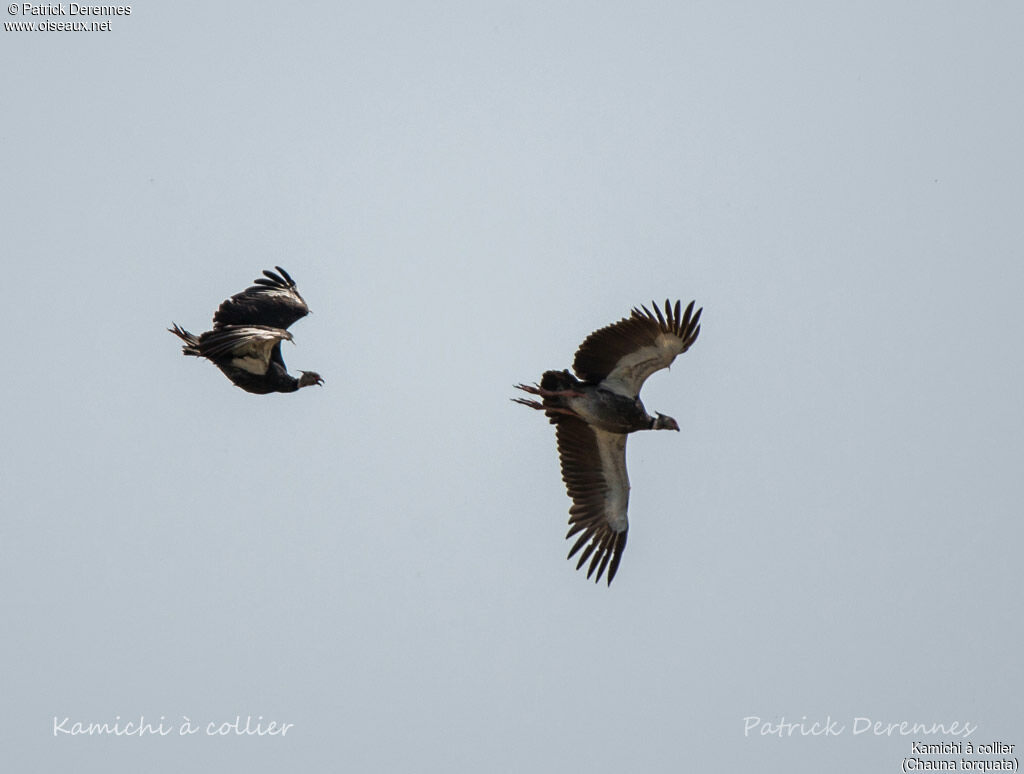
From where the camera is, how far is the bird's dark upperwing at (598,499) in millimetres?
22969

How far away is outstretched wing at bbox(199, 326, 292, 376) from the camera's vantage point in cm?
2145

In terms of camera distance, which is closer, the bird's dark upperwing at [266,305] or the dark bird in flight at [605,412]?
the dark bird in flight at [605,412]

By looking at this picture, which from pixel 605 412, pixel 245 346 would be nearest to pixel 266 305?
pixel 245 346

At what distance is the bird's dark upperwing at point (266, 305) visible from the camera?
75.9 feet

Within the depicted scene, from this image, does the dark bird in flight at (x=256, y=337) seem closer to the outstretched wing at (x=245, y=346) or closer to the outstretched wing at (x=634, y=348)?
the outstretched wing at (x=245, y=346)

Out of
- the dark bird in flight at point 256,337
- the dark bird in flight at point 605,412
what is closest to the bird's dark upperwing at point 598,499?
the dark bird in flight at point 605,412

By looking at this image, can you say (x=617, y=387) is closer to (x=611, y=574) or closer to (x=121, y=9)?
(x=611, y=574)

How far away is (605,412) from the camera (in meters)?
21.9

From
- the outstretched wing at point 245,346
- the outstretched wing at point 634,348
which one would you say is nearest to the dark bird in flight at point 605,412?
the outstretched wing at point 634,348

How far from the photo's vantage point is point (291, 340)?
2117 centimetres

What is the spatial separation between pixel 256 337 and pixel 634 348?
448cm

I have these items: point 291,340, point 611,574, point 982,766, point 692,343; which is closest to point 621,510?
point 611,574

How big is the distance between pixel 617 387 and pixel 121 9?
31.9ft

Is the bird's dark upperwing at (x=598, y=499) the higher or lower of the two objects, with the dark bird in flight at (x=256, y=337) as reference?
lower
